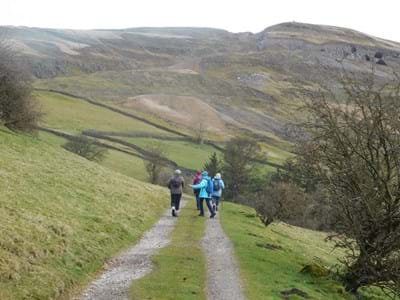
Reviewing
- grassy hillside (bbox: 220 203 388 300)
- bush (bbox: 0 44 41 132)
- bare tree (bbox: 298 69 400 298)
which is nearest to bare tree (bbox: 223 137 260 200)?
bush (bbox: 0 44 41 132)

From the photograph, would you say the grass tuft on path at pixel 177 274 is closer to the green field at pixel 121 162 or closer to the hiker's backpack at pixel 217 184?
the hiker's backpack at pixel 217 184

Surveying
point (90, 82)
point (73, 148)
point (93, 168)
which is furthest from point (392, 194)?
point (90, 82)

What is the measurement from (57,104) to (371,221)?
113676mm

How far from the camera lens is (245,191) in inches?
3573

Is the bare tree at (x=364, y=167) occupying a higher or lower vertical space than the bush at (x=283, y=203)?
higher

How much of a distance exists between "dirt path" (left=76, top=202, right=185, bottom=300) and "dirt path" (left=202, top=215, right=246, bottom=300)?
7.16 ft

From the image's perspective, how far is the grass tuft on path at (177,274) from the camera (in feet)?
56.7

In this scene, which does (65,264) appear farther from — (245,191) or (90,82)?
(90,82)

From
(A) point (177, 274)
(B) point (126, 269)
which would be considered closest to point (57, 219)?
(B) point (126, 269)

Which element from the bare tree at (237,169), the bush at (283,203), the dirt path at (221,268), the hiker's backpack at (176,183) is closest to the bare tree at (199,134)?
the bare tree at (237,169)

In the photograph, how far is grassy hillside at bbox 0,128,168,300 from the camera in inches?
662

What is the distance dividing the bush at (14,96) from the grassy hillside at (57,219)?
872cm

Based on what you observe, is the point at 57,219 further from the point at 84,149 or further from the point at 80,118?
the point at 80,118

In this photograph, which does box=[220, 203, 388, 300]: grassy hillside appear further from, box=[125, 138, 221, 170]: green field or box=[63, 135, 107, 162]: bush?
box=[125, 138, 221, 170]: green field
